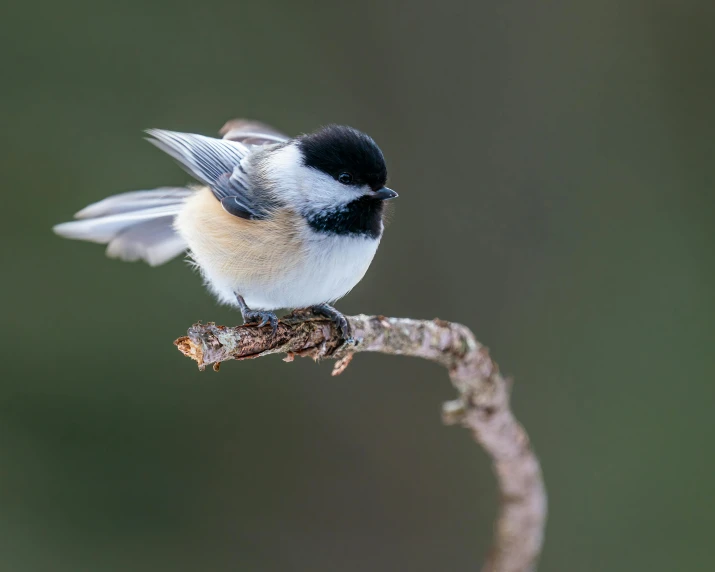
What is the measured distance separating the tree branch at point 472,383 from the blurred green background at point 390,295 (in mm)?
1226

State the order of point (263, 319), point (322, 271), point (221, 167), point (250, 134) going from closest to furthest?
1. point (263, 319)
2. point (322, 271)
3. point (221, 167)
4. point (250, 134)

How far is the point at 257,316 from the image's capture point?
5.72 feet

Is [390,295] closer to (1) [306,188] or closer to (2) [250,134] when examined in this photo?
(2) [250,134]

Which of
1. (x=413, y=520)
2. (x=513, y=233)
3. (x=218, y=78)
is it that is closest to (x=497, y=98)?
(x=513, y=233)

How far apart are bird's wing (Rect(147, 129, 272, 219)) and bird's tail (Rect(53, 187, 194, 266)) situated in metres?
0.18

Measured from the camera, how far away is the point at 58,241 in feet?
9.55

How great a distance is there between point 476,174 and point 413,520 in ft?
5.31

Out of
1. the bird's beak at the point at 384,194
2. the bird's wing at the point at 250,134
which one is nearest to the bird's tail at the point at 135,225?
the bird's wing at the point at 250,134

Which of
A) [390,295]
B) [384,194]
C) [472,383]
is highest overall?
[384,194]

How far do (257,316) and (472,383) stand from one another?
557 mm

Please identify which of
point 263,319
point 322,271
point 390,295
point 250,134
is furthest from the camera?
point 390,295

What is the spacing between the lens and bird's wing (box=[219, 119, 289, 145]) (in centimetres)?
238

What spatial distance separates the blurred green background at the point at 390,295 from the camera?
9.44 feet

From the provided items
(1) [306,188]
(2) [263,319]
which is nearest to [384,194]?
(1) [306,188]
